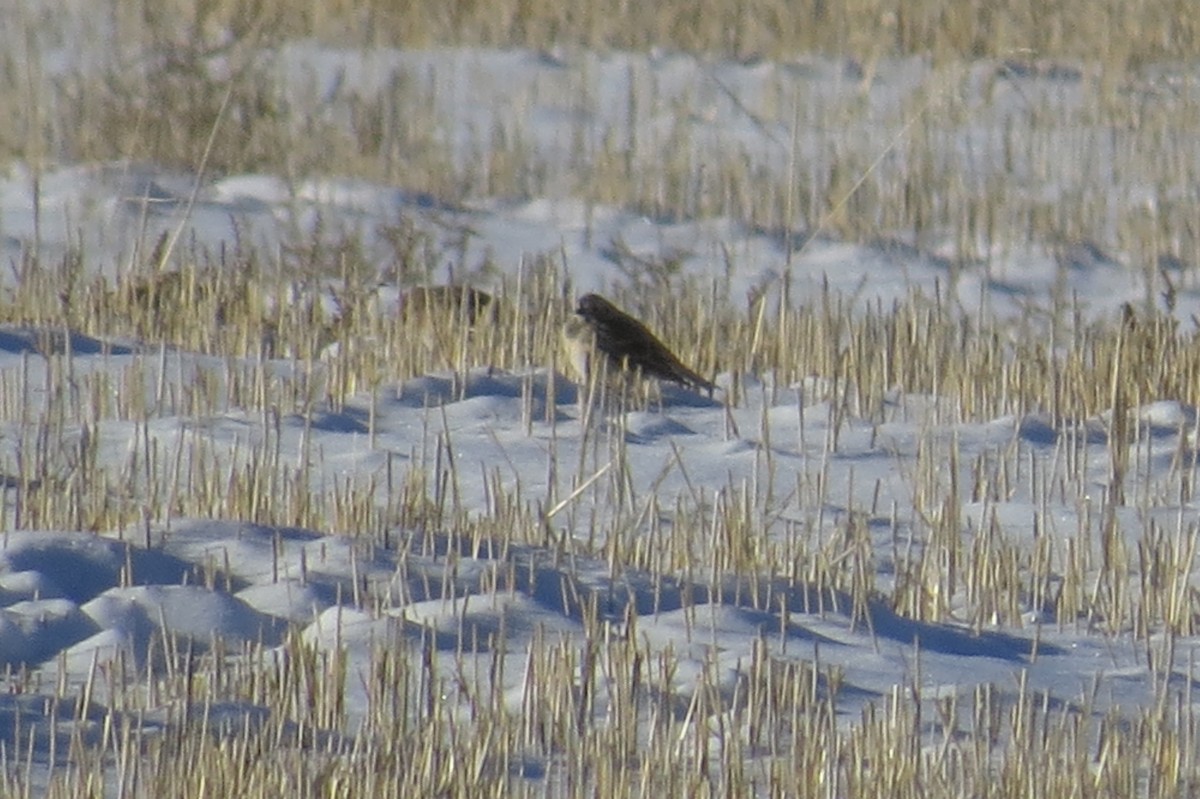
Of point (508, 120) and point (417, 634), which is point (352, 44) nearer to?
point (508, 120)

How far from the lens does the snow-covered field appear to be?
4230mm

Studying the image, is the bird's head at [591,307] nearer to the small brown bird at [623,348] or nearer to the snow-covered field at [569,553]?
the small brown bird at [623,348]

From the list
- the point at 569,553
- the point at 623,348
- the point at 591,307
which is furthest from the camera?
the point at 591,307

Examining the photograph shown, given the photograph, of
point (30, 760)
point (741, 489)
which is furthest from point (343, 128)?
point (30, 760)

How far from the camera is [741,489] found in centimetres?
646

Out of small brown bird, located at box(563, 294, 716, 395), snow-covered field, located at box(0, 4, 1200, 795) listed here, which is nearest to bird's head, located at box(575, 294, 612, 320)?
small brown bird, located at box(563, 294, 716, 395)

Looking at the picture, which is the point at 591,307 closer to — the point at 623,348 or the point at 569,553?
the point at 623,348

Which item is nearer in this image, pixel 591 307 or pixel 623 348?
pixel 623 348

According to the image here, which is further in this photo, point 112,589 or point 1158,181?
point 1158,181

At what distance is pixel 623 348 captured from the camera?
7.76m

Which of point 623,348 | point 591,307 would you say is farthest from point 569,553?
point 591,307

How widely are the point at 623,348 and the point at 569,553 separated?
2.46 metres

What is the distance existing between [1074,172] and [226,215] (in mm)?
4736

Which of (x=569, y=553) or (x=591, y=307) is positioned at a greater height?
(x=591, y=307)
